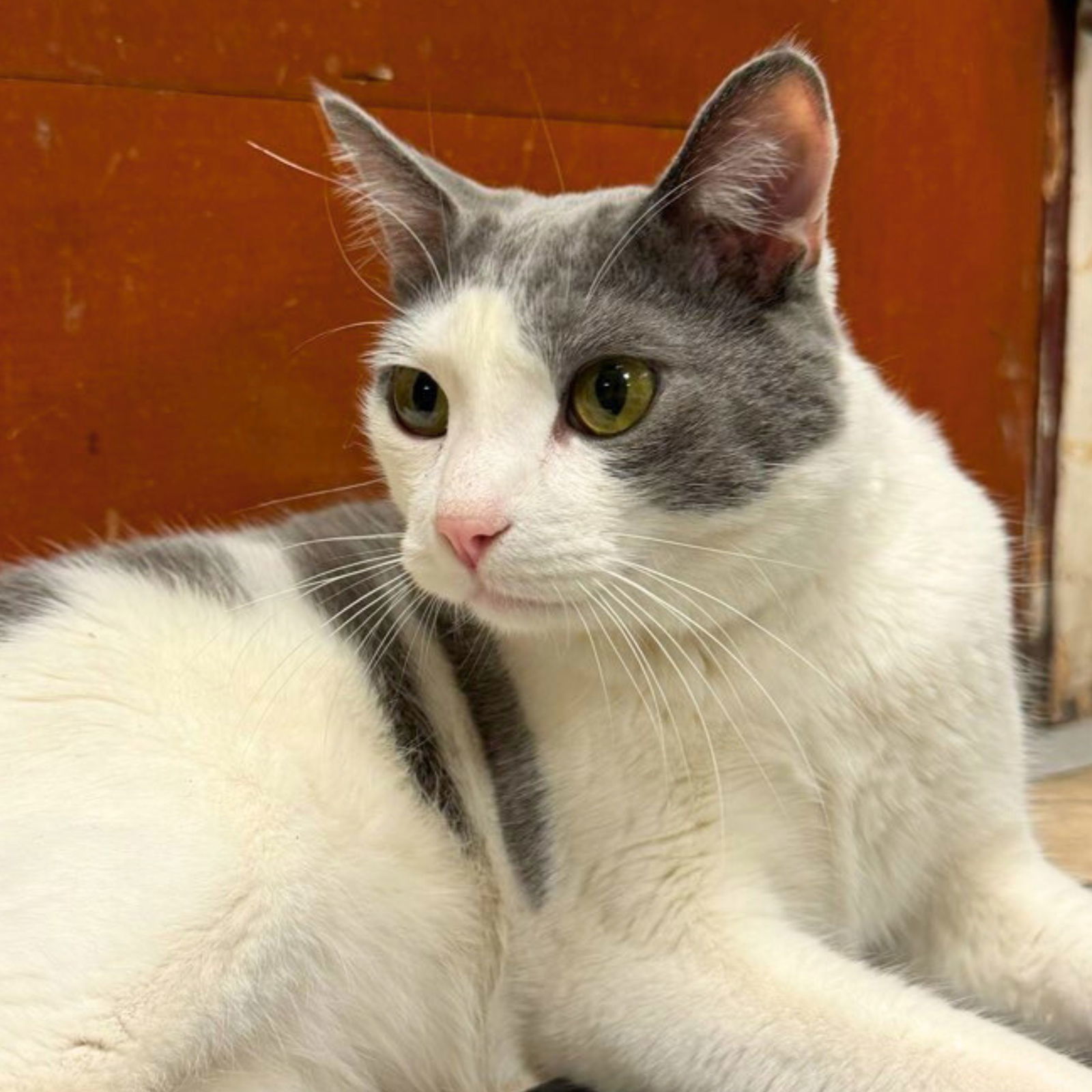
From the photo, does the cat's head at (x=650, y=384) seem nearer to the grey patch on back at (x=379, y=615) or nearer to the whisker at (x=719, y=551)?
the whisker at (x=719, y=551)

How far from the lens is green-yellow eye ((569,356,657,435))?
1266mm

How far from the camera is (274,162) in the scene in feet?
6.50

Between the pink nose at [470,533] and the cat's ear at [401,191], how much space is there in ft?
1.24

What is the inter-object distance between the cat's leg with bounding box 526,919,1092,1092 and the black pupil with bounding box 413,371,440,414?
62cm

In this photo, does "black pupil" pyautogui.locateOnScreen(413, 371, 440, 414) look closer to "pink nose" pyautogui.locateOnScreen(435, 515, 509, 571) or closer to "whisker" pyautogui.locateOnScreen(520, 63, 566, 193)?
"pink nose" pyautogui.locateOnScreen(435, 515, 509, 571)

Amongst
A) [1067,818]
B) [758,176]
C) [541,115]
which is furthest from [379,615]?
[1067,818]

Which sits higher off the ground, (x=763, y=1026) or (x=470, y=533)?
(x=470, y=533)

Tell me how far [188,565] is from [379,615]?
255mm

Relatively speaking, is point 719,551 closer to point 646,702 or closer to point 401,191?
point 646,702

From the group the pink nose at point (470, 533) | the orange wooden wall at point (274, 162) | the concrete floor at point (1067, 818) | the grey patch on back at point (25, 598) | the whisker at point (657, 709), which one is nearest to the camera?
the pink nose at point (470, 533)

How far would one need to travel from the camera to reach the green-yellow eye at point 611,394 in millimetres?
1266

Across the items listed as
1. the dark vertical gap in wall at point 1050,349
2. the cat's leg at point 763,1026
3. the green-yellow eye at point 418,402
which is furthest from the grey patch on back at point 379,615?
the dark vertical gap in wall at point 1050,349

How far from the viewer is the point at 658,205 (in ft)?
4.25

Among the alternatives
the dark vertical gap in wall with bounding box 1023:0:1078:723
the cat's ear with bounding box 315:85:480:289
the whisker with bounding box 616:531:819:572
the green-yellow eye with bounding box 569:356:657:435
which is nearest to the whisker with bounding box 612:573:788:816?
the whisker with bounding box 616:531:819:572
